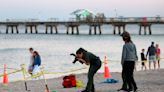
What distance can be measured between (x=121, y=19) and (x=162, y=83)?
7832 cm

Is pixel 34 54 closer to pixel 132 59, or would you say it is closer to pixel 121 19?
pixel 132 59

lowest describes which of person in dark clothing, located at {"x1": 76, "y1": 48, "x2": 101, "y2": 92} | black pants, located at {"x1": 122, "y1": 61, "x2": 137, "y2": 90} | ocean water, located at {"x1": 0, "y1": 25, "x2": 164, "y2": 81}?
ocean water, located at {"x1": 0, "y1": 25, "x2": 164, "y2": 81}

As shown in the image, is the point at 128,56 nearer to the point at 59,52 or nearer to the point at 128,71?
the point at 128,71

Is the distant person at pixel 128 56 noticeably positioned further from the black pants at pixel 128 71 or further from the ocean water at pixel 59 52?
the ocean water at pixel 59 52

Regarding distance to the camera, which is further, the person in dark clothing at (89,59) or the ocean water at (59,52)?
the ocean water at (59,52)

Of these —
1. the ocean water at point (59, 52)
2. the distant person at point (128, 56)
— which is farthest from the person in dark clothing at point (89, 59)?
the ocean water at point (59, 52)

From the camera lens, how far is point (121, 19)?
93125 mm

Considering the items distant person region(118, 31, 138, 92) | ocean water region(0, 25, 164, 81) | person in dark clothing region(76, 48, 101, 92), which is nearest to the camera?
person in dark clothing region(76, 48, 101, 92)

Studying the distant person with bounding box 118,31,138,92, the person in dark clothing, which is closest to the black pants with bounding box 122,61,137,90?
the distant person with bounding box 118,31,138,92

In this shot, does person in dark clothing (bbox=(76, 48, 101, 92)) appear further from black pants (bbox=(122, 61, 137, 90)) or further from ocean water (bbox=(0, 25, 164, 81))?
Answer: ocean water (bbox=(0, 25, 164, 81))

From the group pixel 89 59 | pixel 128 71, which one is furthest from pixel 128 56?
pixel 89 59

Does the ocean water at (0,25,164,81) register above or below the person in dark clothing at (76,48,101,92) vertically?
below

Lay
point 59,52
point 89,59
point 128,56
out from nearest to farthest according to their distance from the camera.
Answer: point 89,59 → point 128,56 → point 59,52

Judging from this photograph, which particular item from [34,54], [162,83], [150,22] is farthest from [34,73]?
[150,22]
